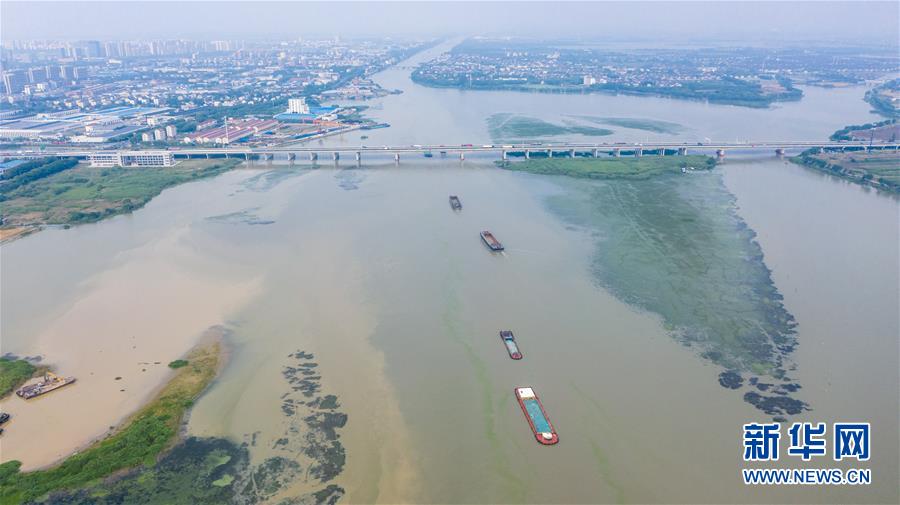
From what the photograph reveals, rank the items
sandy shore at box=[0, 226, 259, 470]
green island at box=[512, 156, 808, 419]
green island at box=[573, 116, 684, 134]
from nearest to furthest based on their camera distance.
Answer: sandy shore at box=[0, 226, 259, 470] → green island at box=[512, 156, 808, 419] → green island at box=[573, 116, 684, 134]

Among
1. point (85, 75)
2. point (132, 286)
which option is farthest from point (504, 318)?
point (85, 75)

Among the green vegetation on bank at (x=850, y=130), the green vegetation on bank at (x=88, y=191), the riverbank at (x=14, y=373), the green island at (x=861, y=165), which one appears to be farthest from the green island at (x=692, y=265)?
the green vegetation on bank at (x=88, y=191)

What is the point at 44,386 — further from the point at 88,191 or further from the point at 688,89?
the point at 688,89

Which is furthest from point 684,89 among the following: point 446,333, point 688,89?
point 446,333

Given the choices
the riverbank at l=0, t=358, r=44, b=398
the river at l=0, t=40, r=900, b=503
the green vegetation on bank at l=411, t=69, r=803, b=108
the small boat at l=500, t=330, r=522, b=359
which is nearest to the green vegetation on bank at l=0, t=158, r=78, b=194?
the river at l=0, t=40, r=900, b=503

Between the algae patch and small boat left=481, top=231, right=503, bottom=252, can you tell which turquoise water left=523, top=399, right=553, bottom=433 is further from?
small boat left=481, top=231, right=503, bottom=252

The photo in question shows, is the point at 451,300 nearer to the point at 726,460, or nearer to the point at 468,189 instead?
the point at 726,460

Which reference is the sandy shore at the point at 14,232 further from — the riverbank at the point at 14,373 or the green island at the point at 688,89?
the green island at the point at 688,89
